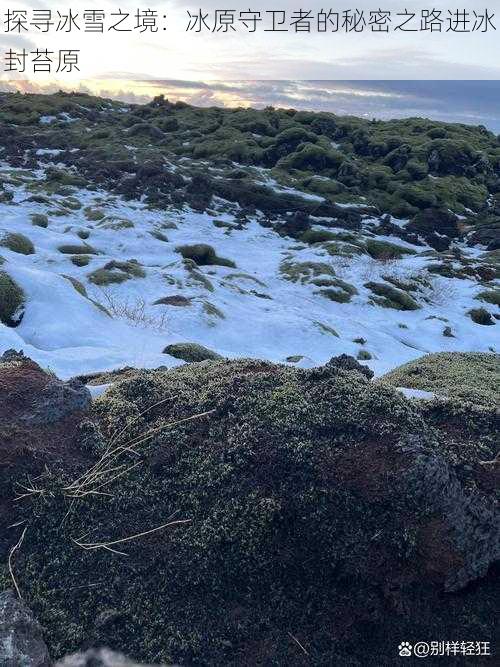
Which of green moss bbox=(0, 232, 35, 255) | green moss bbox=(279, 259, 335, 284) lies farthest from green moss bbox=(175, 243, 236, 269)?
green moss bbox=(0, 232, 35, 255)

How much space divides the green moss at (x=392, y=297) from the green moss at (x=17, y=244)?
17.4 m

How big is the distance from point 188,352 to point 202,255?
20.4 m

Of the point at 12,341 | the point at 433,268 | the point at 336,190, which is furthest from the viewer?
the point at 336,190

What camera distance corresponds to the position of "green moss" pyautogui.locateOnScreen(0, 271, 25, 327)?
496 inches

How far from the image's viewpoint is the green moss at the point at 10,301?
12602mm

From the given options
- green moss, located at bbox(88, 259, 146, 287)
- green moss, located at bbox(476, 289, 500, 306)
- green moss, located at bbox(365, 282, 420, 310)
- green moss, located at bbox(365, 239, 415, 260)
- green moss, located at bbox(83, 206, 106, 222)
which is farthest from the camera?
green moss, located at bbox(365, 239, 415, 260)

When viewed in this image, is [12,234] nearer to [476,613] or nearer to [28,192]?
[28,192]

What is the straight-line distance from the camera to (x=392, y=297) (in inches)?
1146

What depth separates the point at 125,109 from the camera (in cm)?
8538

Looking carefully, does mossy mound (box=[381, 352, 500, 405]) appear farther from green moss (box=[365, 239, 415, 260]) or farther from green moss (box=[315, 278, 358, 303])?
green moss (box=[365, 239, 415, 260])

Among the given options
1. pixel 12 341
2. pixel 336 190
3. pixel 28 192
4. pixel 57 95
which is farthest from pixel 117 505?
pixel 57 95

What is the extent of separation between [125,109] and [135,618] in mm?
92261

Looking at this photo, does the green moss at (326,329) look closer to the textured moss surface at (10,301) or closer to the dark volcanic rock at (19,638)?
the textured moss surface at (10,301)

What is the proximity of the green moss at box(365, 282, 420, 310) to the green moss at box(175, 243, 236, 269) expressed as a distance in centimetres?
860
